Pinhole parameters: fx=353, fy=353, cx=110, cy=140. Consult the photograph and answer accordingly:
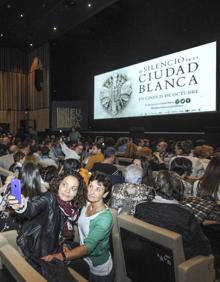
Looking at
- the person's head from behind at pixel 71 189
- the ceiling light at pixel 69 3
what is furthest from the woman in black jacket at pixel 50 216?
the ceiling light at pixel 69 3

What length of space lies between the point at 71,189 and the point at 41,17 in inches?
474

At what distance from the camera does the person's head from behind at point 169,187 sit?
2.61 m

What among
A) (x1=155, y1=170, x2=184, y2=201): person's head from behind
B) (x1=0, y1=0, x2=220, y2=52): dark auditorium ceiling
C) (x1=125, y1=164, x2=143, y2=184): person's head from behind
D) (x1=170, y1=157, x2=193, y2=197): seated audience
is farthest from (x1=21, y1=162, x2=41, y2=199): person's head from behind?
(x1=0, y1=0, x2=220, y2=52): dark auditorium ceiling

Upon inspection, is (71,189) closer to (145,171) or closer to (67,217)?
(67,217)

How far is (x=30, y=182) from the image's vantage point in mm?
2738

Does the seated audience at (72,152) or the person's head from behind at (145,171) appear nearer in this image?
the person's head from behind at (145,171)

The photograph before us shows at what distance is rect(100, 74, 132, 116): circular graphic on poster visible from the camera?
38.3 ft

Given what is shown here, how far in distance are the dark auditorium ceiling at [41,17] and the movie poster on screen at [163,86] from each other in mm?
2270

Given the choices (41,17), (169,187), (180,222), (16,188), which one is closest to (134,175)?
(169,187)

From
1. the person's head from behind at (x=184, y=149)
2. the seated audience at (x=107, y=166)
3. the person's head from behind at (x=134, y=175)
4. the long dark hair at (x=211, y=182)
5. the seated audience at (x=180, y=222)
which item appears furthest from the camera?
the person's head from behind at (x=184, y=149)

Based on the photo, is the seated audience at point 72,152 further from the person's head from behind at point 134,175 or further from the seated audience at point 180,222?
the seated audience at point 180,222

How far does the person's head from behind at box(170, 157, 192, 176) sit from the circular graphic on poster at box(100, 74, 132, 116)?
687 centimetres

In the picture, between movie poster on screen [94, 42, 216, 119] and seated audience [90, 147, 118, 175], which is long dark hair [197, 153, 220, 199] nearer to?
seated audience [90, 147, 118, 175]

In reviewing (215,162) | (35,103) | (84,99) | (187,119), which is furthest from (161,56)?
(35,103)
